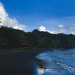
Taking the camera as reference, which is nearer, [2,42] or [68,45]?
[2,42]

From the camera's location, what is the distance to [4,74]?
12.9m

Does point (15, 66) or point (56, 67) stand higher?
point (15, 66)

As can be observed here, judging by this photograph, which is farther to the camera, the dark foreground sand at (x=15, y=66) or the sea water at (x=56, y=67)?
the sea water at (x=56, y=67)

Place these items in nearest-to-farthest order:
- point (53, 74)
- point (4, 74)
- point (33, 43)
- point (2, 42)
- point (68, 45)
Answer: point (4, 74) → point (53, 74) → point (2, 42) → point (33, 43) → point (68, 45)

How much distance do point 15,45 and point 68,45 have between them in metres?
133

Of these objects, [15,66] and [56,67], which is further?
[56,67]

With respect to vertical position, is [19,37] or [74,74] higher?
[19,37]

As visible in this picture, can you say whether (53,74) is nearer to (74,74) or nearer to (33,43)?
(74,74)

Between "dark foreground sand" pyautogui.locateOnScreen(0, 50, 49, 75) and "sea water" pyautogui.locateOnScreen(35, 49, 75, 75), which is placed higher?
"dark foreground sand" pyautogui.locateOnScreen(0, 50, 49, 75)

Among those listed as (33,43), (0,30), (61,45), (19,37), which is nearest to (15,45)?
(19,37)

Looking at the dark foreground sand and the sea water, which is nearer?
the dark foreground sand

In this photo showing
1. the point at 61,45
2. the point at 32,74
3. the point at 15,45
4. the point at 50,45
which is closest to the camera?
the point at 32,74

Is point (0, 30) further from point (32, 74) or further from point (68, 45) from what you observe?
point (68, 45)

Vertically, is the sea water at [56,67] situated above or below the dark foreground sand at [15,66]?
below
